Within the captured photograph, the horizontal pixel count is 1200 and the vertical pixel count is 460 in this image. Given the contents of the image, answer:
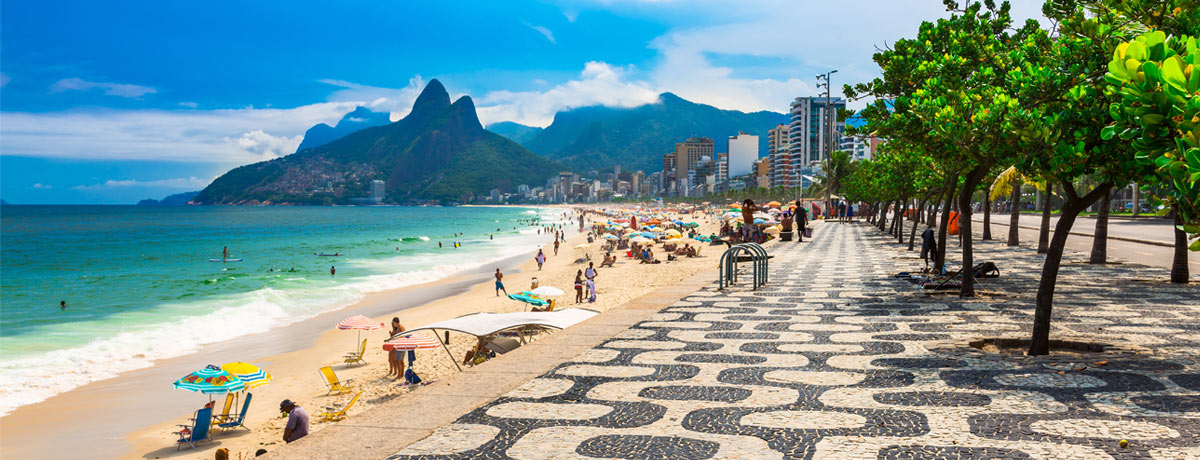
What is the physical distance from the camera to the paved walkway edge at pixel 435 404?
4301mm

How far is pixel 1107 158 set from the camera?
19.7ft

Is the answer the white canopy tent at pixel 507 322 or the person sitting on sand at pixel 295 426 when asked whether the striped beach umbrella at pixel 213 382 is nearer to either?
the person sitting on sand at pixel 295 426

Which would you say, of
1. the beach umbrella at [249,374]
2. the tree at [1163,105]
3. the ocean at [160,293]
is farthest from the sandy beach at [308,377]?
the tree at [1163,105]

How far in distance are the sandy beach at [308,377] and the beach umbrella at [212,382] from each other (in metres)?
0.70

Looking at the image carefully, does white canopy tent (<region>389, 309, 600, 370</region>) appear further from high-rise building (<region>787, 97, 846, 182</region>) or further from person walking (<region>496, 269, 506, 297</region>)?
high-rise building (<region>787, 97, 846, 182</region>)

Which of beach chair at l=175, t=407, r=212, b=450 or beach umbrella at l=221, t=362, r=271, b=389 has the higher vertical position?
beach umbrella at l=221, t=362, r=271, b=389

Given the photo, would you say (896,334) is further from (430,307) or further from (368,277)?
(368,277)

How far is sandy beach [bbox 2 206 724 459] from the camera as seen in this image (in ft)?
34.9

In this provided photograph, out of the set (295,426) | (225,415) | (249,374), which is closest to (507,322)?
(295,426)

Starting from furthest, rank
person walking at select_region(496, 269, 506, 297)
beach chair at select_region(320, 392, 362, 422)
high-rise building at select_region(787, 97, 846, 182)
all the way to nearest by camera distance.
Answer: high-rise building at select_region(787, 97, 846, 182), person walking at select_region(496, 269, 506, 297), beach chair at select_region(320, 392, 362, 422)

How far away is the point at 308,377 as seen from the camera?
14555 millimetres

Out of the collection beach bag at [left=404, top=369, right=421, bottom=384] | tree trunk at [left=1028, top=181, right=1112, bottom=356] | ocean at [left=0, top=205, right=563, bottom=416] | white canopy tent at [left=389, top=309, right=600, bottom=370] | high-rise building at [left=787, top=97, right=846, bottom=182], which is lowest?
ocean at [left=0, top=205, right=563, bottom=416]

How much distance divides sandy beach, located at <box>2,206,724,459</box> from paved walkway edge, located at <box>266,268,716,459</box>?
0.93 metres

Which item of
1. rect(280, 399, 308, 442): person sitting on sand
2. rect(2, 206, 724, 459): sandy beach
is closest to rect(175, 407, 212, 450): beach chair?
rect(2, 206, 724, 459): sandy beach
